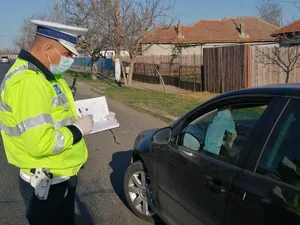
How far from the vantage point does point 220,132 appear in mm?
3051

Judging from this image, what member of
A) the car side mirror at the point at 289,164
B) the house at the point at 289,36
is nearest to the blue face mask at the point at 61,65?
the car side mirror at the point at 289,164

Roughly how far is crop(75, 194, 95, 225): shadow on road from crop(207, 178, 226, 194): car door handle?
6.31 ft

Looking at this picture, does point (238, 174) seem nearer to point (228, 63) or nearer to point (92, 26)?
point (228, 63)

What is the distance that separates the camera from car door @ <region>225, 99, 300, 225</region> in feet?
6.84

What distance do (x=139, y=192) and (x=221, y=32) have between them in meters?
46.6

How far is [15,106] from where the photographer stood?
2.03 meters

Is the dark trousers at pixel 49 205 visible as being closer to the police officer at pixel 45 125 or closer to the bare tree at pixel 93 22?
the police officer at pixel 45 125

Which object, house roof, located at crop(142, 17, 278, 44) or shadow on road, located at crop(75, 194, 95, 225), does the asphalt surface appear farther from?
house roof, located at crop(142, 17, 278, 44)

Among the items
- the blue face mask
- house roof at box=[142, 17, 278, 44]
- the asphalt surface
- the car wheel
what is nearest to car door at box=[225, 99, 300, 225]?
the blue face mask

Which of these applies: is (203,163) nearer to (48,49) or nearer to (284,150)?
(284,150)

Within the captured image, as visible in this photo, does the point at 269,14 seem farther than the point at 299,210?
Yes

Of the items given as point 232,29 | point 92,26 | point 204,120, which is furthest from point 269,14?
point 204,120

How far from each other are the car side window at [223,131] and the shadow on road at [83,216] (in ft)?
5.06

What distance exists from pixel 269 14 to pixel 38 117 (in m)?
68.2
